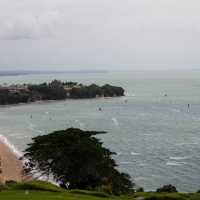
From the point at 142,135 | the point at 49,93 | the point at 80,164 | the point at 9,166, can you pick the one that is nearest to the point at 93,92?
the point at 49,93

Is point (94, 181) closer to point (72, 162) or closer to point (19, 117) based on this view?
point (72, 162)

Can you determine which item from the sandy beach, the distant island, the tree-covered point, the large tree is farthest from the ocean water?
the tree-covered point

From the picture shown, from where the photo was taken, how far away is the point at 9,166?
43.6m

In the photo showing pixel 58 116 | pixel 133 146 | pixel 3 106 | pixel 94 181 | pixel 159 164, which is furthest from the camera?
pixel 3 106

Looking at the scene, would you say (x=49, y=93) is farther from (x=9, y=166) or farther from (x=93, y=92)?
(x=9, y=166)

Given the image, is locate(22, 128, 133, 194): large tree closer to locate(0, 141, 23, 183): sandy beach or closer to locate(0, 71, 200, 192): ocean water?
locate(0, 71, 200, 192): ocean water

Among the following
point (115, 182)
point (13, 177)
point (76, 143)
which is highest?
point (76, 143)

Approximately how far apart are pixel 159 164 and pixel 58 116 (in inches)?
1850

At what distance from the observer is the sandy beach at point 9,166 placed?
3892 cm

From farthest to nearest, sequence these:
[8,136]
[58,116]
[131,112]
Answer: [131,112] < [58,116] < [8,136]

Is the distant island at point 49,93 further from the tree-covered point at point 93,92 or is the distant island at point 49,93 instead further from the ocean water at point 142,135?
the ocean water at point 142,135

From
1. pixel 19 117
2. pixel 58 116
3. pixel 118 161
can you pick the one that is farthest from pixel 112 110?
pixel 118 161

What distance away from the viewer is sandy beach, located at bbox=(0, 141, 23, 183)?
3892cm

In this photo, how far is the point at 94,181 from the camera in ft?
86.1
